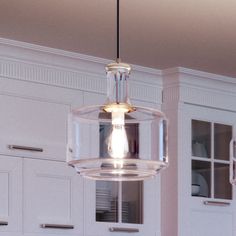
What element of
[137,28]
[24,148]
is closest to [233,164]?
[137,28]

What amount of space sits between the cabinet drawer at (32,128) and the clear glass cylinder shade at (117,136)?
1822 millimetres

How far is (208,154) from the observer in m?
4.85

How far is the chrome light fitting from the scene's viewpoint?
88.2 inches

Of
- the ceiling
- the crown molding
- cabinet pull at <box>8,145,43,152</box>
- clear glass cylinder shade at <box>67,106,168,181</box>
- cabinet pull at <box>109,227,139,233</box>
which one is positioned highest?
the ceiling

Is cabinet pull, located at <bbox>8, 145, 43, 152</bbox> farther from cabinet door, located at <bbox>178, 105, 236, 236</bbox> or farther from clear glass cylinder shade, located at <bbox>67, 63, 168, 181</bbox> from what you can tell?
clear glass cylinder shade, located at <bbox>67, 63, 168, 181</bbox>

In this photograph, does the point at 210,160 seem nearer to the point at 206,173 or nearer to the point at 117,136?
the point at 206,173

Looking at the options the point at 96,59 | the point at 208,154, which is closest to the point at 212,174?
the point at 208,154

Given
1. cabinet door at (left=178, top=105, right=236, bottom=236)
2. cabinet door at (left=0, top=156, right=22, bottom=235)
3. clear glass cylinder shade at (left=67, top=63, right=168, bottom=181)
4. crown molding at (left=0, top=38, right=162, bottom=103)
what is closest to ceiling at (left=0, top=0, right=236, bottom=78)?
crown molding at (left=0, top=38, right=162, bottom=103)

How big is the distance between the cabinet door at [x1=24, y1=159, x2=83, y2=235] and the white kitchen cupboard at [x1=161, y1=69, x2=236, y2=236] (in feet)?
2.13

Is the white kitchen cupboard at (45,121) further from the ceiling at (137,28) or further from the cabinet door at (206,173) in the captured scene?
the cabinet door at (206,173)

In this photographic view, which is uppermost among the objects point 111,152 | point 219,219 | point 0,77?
point 0,77

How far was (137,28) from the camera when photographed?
3.78 m

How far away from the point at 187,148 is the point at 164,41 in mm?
946

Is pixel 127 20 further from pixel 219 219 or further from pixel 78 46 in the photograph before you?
pixel 219 219
